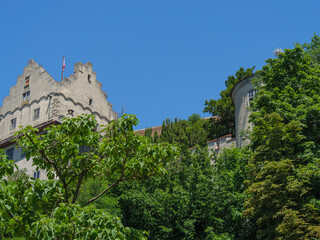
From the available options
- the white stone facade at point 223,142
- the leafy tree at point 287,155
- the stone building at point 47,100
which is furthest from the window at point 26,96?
the leafy tree at point 287,155

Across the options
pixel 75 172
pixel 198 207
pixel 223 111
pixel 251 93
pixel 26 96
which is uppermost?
pixel 26 96

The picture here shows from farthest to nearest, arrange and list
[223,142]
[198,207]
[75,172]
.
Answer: [223,142]
[198,207]
[75,172]

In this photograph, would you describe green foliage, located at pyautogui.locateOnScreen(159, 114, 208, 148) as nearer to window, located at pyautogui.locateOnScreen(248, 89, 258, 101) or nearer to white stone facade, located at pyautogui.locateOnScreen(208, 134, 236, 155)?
white stone facade, located at pyautogui.locateOnScreen(208, 134, 236, 155)

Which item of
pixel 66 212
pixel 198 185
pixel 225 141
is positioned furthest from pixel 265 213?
pixel 225 141

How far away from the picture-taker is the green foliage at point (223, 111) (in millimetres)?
47694

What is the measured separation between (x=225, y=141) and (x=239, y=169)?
15.3m

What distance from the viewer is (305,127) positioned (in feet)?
76.1

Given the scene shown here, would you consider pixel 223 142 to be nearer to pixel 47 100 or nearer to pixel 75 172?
pixel 47 100

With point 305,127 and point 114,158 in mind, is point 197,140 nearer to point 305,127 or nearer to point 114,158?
point 305,127

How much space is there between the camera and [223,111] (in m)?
49.8

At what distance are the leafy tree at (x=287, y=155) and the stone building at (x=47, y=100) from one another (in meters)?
26.2

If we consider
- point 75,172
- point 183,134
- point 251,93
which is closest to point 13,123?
point 183,134

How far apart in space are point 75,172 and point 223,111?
121ft

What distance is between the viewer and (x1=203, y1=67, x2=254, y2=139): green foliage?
47.7 metres
